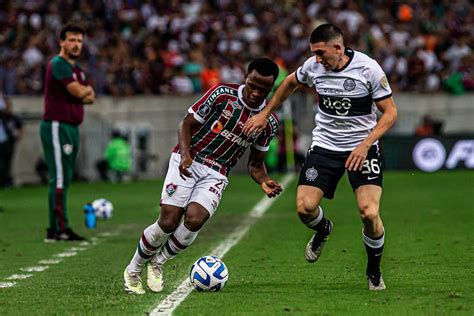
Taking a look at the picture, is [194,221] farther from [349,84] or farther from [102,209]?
[102,209]

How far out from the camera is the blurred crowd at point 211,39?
27.7m

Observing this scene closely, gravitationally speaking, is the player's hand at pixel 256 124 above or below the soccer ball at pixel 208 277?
above

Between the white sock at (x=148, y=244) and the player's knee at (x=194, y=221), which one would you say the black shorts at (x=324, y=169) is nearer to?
the player's knee at (x=194, y=221)

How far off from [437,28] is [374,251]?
2266 cm

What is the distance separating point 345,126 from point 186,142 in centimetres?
126

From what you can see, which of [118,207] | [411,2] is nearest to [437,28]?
Result: [411,2]

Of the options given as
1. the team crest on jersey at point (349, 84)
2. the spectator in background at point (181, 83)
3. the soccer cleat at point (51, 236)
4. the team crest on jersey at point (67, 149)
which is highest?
the team crest on jersey at point (349, 84)

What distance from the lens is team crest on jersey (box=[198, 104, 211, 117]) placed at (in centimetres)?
898

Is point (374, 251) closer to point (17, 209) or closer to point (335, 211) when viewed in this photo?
point (335, 211)

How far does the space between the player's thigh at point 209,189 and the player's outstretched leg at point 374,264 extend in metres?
1.18

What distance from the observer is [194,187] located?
8.96 m

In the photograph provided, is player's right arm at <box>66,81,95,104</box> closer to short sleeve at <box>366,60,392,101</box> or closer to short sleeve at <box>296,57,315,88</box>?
short sleeve at <box>296,57,315,88</box>

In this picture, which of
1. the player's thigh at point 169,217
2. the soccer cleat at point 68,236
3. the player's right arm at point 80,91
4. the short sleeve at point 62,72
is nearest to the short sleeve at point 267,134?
the player's thigh at point 169,217

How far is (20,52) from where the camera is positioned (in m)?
27.2
